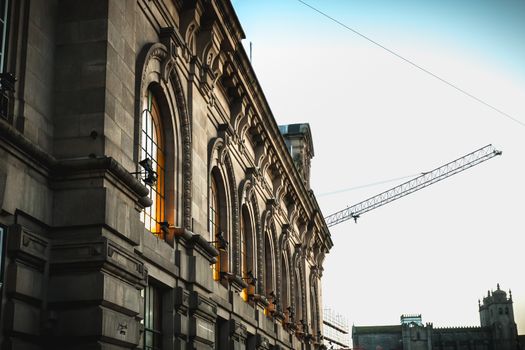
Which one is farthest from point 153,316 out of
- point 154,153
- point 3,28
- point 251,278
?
point 251,278

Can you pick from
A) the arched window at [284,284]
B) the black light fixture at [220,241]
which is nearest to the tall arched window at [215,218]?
the black light fixture at [220,241]

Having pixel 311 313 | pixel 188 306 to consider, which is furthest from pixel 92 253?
pixel 311 313

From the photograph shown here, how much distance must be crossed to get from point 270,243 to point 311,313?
14546 millimetres

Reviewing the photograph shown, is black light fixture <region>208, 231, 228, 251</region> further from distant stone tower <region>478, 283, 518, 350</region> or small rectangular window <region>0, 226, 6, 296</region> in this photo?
distant stone tower <region>478, 283, 518, 350</region>

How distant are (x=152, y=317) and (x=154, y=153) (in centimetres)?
440

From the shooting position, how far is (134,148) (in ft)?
64.0

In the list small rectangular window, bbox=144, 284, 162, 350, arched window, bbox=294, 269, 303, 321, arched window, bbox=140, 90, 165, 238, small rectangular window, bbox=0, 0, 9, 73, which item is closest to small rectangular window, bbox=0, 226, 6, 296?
small rectangular window, bbox=0, 0, 9, 73

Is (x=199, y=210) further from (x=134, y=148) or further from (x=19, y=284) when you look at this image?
(x=19, y=284)

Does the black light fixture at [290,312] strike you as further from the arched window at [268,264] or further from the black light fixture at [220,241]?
the black light fixture at [220,241]

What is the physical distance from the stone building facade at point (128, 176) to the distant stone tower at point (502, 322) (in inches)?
6422

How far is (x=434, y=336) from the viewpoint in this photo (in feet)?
611

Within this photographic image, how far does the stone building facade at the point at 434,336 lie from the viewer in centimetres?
18412

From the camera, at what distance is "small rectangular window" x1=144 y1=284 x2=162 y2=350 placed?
2039 cm

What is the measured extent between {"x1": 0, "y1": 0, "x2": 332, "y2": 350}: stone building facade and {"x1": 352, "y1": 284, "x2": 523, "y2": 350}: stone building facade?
157394 millimetres
